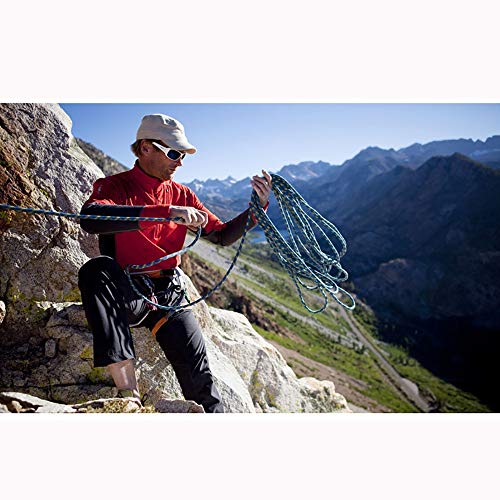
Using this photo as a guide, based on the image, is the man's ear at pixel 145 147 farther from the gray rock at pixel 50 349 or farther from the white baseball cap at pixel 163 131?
the gray rock at pixel 50 349

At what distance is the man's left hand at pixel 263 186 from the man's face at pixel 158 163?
79cm

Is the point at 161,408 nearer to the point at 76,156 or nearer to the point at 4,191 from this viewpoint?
the point at 4,191

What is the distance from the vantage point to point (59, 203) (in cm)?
453

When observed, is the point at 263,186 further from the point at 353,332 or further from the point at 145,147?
the point at 353,332

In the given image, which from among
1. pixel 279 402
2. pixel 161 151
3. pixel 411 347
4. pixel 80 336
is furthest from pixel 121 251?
pixel 411 347

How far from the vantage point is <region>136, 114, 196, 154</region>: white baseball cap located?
3.20 m

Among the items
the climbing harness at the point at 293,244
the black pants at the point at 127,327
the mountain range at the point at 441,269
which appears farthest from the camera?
the mountain range at the point at 441,269

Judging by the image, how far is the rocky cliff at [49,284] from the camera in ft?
11.9

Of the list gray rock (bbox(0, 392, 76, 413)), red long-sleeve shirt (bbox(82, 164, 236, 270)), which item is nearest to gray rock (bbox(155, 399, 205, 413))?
gray rock (bbox(0, 392, 76, 413))

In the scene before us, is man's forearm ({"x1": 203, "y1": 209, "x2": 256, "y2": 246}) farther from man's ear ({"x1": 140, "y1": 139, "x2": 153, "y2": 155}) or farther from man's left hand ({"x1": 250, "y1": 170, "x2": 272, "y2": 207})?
man's ear ({"x1": 140, "y1": 139, "x2": 153, "y2": 155})

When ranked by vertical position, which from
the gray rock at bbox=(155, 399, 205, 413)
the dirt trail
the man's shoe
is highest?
the man's shoe

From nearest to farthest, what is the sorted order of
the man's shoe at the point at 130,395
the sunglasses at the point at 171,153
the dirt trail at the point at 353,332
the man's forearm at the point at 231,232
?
the man's shoe at the point at 130,395
the sunglasses at the point at 171,153
the man's forearm at the point at 231,232
the dirt trail at the point at 353,332

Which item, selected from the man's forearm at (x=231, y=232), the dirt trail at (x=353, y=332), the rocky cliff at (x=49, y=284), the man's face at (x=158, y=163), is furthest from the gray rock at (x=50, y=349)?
the dirt trail at (x=353, y=332)

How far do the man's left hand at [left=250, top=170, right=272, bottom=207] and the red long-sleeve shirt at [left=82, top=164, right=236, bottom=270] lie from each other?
2.02 ft
